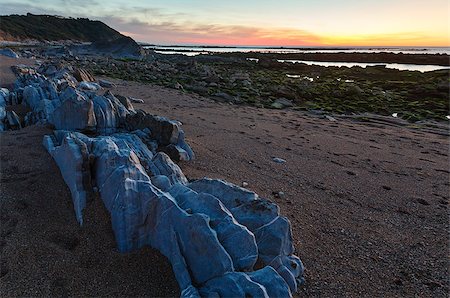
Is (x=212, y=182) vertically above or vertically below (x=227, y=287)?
above

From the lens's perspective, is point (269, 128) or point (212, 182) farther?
point (269, 128)

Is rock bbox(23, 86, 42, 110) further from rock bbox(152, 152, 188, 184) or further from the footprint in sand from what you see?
the footprint in sand

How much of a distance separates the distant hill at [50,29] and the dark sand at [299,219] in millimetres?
78925

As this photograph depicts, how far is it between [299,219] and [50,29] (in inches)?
5018

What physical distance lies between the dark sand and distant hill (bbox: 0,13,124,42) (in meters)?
78.9

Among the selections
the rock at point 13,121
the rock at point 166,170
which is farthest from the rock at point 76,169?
the rock at point 13,121

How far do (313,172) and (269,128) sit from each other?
3854 millimetres

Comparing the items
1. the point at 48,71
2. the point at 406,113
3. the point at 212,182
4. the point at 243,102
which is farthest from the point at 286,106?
the point at 212,182

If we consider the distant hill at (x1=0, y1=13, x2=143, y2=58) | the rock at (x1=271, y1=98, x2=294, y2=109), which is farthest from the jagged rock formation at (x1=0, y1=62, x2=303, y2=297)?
the distant hill at (x1=0, y1=13, x2=143, y2=58)

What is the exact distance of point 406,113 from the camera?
623 inches

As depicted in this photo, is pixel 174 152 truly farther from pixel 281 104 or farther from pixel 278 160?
pixel 281 104

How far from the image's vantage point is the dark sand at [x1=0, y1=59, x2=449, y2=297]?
10.9 feet

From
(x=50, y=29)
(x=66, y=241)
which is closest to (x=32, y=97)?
(x=66, y=241)

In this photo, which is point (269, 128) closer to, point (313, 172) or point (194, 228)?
point (313, 172)
